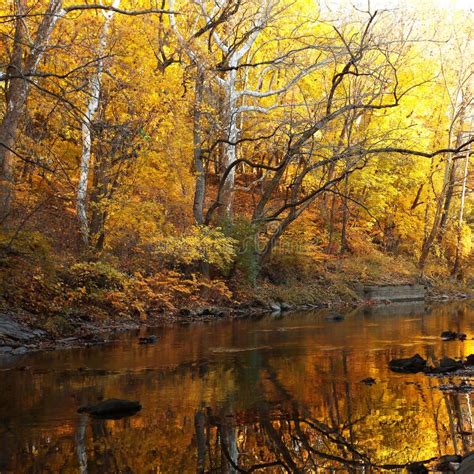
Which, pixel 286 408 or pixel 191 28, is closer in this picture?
pixel 286 408

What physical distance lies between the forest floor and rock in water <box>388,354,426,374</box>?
6443 millimetres

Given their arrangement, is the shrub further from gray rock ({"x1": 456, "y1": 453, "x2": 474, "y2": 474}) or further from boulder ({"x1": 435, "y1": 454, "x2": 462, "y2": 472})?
gray rock ({"x1": 456, "y1": 453, "x2": 474, "y2": 474})

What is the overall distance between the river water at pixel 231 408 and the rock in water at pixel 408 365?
410mm

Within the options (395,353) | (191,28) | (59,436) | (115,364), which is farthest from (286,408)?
(191,28)

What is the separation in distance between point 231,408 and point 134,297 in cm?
1067

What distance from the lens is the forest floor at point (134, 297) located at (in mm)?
15000

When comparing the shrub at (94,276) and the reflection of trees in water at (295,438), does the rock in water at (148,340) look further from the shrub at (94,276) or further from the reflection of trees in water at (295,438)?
the reflection of trees in water at (295,438)

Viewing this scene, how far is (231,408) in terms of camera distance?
28.3 feet

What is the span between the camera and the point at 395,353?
13375mm

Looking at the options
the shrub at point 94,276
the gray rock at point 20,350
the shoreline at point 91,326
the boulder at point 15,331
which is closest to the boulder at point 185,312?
the shoreline at point 91,326

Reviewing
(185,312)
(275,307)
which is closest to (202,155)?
(275,307)

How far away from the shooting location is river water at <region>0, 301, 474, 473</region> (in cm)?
650

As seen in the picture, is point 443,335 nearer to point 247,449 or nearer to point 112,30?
point 247,449

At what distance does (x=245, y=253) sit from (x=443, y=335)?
909 cm
